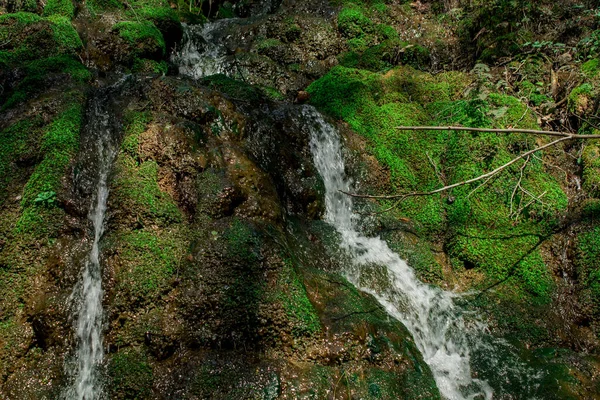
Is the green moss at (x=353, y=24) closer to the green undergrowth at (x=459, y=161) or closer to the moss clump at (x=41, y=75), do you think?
the green undergrowth at (x=459, y=161)

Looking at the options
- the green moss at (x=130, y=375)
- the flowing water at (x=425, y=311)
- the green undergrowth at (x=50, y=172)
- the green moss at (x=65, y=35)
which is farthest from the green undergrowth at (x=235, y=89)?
the green moss at (x=130, y=375)

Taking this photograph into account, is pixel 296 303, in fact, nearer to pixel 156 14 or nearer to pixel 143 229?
pixel 143 229

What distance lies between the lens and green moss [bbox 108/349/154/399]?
3221 mm

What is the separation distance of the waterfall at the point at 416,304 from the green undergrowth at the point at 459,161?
0.71 m

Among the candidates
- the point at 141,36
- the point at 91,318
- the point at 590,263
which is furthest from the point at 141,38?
the point at 590,263

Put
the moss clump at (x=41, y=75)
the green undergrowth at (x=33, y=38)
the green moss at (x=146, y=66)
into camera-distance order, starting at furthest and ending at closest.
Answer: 1. the green moss at (x=146, y=66)
2. the green undergrowth at (x=33, y=38)
3. the moss clump at (x=41, y=75)

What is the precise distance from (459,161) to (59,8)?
8.29 metres

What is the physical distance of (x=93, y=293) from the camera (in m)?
3.72

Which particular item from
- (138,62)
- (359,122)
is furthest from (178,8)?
(359,122)

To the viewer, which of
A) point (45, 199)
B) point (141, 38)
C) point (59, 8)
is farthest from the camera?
point (59, 8)

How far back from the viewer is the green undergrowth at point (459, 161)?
5.21m

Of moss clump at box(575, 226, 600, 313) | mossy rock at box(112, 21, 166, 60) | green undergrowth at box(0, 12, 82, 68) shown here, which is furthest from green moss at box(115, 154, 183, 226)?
moss clump at box(575, 226, 600, 313)

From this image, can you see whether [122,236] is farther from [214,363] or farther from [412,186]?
[412,186]

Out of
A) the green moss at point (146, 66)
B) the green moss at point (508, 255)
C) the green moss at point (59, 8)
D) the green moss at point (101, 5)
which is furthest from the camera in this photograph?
the green moss at point (101, 5)
